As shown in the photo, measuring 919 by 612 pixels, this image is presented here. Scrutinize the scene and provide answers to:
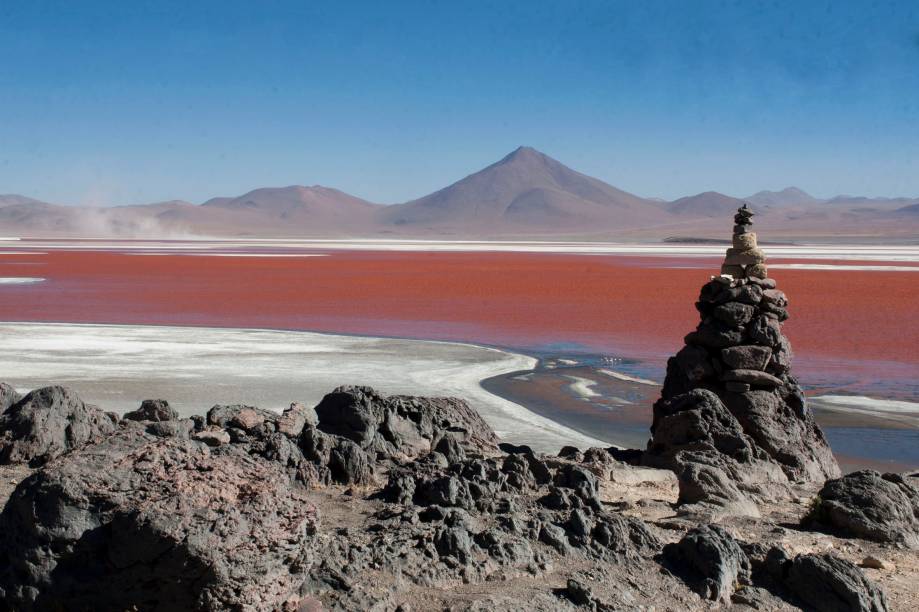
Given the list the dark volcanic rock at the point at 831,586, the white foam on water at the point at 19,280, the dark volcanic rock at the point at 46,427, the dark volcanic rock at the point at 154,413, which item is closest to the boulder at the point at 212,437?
the dark volcanic rock at the point at 46,427

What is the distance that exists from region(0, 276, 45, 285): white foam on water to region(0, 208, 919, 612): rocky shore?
111 feet

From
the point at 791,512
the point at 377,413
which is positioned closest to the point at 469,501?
the point at 377,413

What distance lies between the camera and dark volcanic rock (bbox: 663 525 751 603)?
6.59 m

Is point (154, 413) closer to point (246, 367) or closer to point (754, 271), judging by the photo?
point (754, 271)

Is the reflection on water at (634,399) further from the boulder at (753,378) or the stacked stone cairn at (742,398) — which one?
the boulder at (753,378)

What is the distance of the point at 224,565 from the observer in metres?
4.84

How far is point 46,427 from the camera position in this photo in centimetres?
902

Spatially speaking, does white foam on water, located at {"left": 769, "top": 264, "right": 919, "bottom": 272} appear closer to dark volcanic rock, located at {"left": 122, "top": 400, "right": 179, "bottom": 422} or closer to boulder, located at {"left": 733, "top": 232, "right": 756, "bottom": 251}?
boulder, located at {"left": 733, "top": 232, "right": 756, "bottom": 251}

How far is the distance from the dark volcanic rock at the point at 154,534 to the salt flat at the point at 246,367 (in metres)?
7.46

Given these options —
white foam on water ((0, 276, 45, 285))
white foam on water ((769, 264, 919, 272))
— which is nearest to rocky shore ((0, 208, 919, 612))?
white foam on water ((0, 276, 45, 285))

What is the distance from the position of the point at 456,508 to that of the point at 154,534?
2592 millimetres

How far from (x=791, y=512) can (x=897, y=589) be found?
1984 mm

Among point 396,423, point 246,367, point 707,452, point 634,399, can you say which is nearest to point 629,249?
point 246,367

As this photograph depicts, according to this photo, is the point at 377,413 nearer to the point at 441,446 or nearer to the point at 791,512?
the point at 441,446
